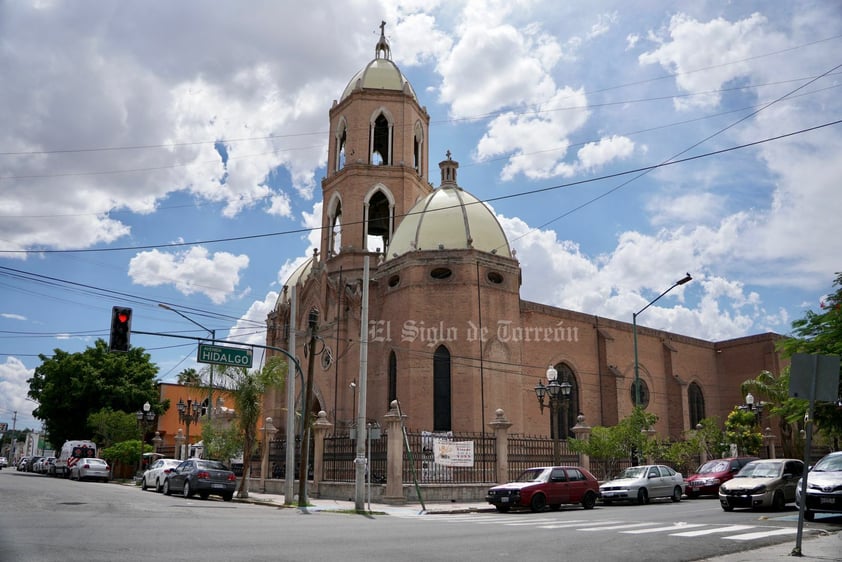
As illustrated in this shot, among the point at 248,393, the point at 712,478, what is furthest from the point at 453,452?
the point at 712,478

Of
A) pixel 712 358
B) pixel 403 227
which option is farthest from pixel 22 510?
pixel 712 358

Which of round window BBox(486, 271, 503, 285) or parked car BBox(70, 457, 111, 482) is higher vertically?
round window BBox(486, 271, 503, 285)

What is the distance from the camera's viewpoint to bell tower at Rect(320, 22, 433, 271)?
132 ft

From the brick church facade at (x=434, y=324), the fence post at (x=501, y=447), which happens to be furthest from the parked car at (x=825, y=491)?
the brick church facade at (x=434, y=324)

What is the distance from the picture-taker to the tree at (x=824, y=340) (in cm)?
1605

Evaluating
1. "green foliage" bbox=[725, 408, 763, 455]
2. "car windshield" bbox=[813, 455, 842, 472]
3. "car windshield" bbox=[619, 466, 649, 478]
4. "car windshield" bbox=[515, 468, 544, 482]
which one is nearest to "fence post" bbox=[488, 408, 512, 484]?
"car windshield" bbox=[515, 468, 544, 482]

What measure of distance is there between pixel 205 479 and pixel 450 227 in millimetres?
17506

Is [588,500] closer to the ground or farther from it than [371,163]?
closer to the ground

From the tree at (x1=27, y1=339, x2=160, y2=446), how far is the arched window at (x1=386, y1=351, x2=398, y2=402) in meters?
24.1

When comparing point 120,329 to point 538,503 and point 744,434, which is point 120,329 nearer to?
point 538,503

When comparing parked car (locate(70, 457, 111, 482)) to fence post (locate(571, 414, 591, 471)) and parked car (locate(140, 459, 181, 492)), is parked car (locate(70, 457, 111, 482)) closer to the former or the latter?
parked car (locate(140, 459, 181, 492))

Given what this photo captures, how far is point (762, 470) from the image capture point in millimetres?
18578

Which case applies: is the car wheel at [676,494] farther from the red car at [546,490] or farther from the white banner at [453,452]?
the white banner at [453,452]

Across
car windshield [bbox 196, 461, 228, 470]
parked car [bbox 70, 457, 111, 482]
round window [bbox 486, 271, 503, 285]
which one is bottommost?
parked car [bbox 70, 457, 111, 482]
